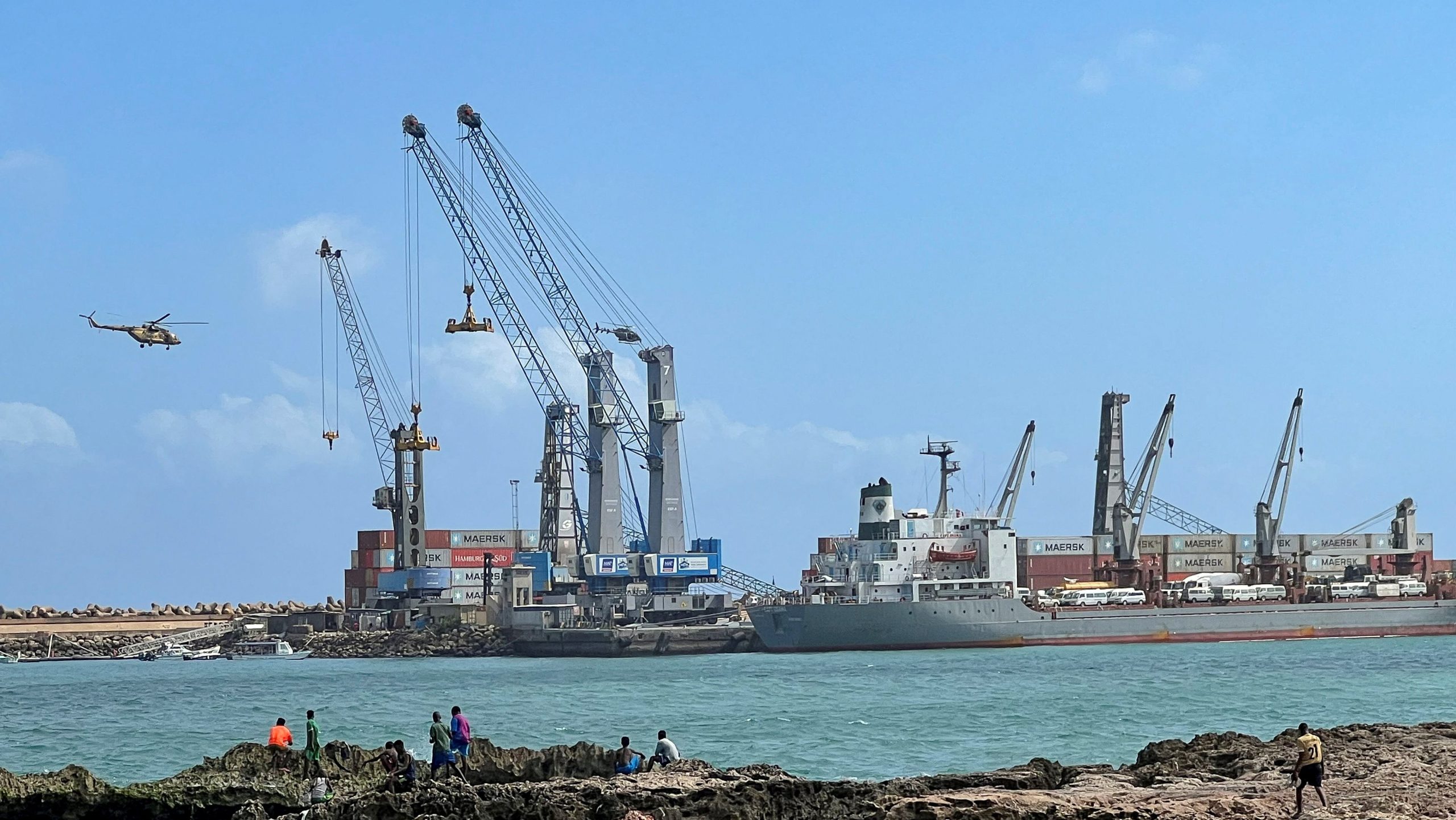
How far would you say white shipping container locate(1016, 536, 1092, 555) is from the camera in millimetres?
97875

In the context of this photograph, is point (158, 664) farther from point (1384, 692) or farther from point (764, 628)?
point (1384, 692)

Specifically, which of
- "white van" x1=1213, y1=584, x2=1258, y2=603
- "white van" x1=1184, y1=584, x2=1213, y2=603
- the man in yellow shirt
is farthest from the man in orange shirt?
"white van" x1=1184, y1=584, x2=1213, y2=603

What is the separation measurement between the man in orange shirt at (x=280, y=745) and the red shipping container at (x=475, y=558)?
300 feet

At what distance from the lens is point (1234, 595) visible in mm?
87625

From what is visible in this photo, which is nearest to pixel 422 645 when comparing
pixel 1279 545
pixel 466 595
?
pixel 466 595

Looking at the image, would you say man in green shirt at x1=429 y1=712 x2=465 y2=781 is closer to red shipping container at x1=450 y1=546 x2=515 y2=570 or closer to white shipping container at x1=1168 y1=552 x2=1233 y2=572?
white shipping container at x1=1168 y1=552 x2=1233 y2=572

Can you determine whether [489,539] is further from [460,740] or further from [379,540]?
[460,740]

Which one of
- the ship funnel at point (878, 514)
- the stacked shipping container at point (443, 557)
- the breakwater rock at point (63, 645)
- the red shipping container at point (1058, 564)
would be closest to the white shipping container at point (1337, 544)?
the red shipping container at point (1058, 564)

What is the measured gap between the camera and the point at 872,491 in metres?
85.9

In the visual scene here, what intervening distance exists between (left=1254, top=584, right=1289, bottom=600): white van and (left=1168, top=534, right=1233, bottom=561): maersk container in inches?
622

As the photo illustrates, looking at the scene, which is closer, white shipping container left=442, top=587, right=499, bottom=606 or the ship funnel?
the ship funnel

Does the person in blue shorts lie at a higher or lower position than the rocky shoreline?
higher

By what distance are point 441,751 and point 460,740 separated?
455mm

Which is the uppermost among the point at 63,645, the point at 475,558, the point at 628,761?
the point at 475,558
